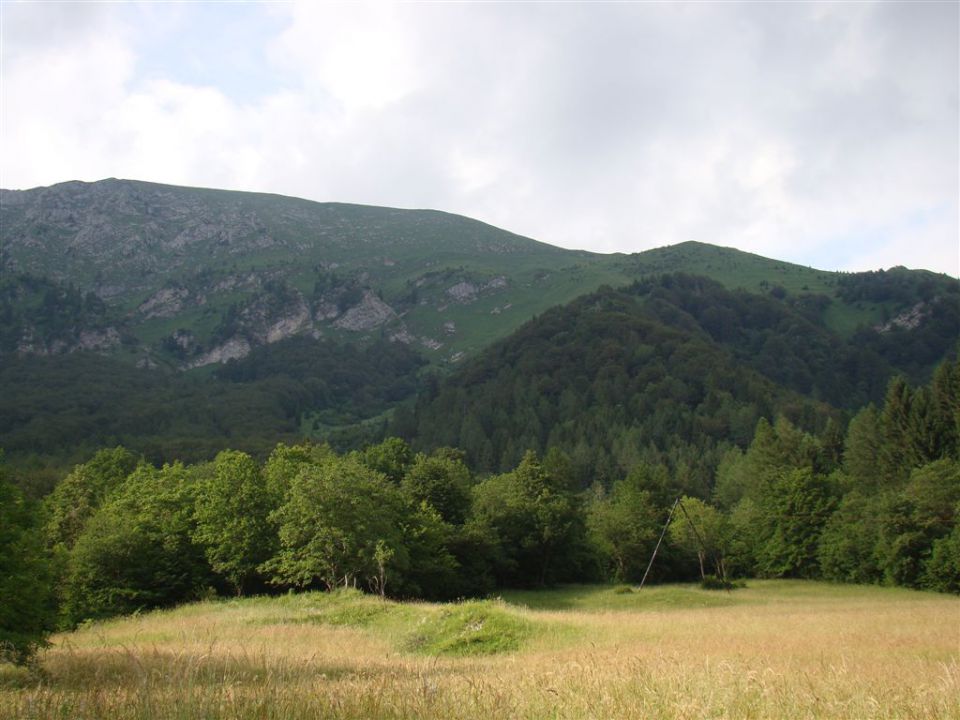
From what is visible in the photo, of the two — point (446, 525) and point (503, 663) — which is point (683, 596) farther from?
point (503, 663)

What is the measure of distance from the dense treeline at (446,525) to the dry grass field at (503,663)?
19.1ft

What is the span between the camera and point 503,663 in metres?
17.5

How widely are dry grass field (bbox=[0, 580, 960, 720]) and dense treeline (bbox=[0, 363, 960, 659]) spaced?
19.1ft

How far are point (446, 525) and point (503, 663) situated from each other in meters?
47.2

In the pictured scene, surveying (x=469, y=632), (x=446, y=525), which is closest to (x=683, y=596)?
(x=446, y=525)

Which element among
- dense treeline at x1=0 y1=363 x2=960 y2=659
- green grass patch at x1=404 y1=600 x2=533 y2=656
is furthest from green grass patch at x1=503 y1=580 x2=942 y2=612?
green grass patch at x1=404 y1=600 x2=533 y2=656

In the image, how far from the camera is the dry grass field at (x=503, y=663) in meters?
6.54

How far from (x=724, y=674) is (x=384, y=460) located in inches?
2964

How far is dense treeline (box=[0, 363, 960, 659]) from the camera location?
49.4m

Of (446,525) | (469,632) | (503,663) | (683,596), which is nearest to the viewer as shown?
(503,663)

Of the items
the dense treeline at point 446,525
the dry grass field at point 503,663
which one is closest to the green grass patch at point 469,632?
the dry grass field at point 503,663

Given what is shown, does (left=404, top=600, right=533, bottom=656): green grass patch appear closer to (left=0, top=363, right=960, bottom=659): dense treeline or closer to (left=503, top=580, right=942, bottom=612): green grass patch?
(left=0, top=363, right=960, bottom=659): dense treeline

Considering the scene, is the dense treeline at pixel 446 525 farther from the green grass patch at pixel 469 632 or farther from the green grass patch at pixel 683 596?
the green grass patch at pixel 469 632

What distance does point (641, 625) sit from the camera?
103 ft
